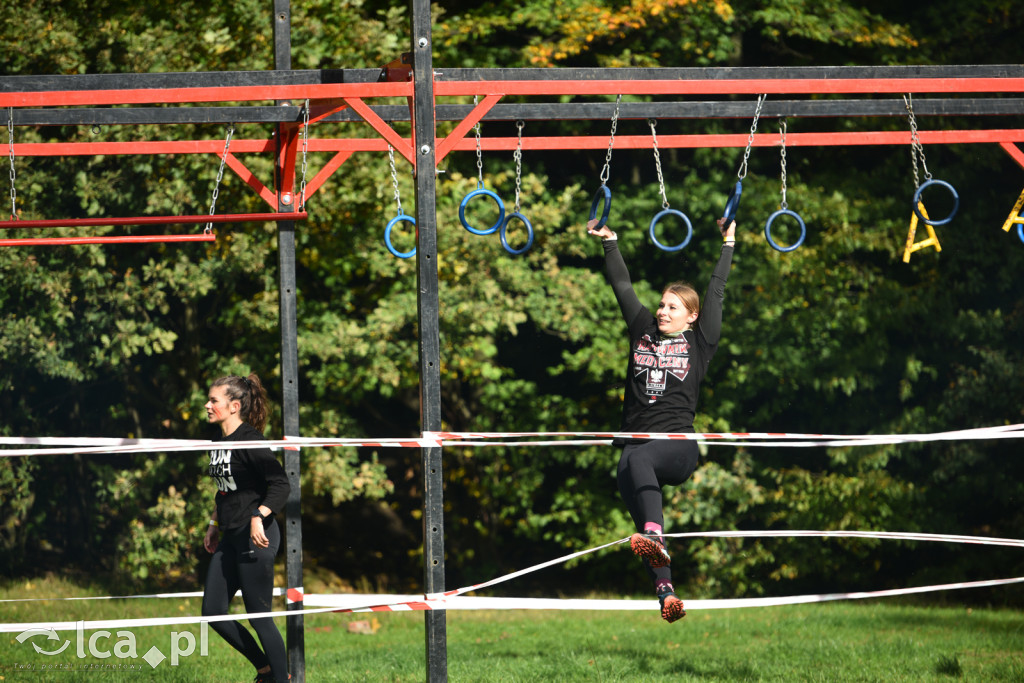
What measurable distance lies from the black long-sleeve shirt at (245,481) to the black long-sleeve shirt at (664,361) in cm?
172

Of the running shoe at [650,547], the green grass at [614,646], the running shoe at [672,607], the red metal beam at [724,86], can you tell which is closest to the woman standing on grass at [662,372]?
the running shoe at [650,547]

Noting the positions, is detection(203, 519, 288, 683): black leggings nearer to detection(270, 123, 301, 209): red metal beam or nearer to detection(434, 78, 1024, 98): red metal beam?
detection(270, 123, 301, 209): red metal beam

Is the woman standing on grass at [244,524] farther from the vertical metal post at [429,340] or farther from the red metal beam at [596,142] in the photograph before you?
the red metal beam at [596,142]

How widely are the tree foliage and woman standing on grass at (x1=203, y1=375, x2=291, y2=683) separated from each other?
4.68 metres

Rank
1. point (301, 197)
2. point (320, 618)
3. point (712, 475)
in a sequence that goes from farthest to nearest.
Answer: point (712, 475) < point (320, 618) < point (301, 197)

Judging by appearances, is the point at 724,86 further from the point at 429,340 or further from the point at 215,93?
the point at 215,93

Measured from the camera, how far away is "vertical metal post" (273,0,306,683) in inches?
228

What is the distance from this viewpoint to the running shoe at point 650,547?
4.83 metres

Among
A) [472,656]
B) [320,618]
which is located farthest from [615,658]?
[320,618]

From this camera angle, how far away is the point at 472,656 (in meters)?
8.17

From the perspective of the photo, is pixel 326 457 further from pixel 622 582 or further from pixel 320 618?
pixel 622 582

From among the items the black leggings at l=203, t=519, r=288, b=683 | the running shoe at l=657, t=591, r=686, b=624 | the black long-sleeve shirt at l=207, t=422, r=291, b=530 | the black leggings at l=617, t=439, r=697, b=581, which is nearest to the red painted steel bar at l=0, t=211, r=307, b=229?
the black long-sleeve shirt at l=207, t=422, r=291, b=530

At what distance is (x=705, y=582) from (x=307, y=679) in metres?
6.60

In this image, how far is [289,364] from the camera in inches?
230
